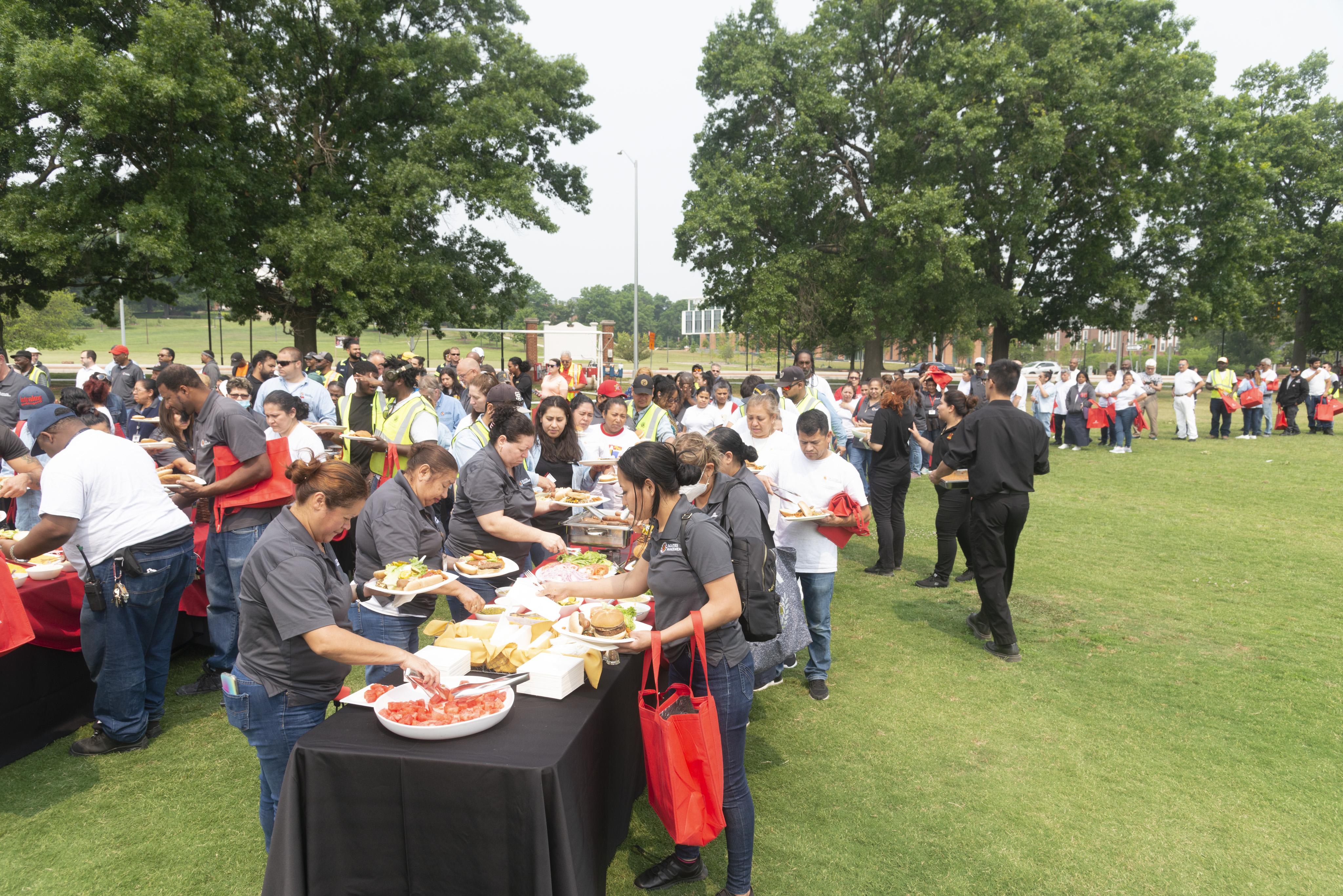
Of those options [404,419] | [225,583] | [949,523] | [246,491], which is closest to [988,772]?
[949,523]

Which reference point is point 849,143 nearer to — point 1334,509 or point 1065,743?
point 1334,509

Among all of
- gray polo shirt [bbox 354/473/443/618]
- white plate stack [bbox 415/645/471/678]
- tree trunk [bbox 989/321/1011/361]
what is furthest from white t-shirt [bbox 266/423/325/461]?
tree trunk [bbox 989/321/1011/361]

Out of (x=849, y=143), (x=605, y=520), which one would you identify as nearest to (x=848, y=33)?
(x=849, y=143)

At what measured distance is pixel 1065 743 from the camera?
15.8 feet

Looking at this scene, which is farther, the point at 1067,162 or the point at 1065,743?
the point at 1067,162

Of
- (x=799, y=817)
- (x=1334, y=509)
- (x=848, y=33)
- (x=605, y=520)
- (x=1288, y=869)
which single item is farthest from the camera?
(x=848, y=33)

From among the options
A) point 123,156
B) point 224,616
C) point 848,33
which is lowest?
point 224,616

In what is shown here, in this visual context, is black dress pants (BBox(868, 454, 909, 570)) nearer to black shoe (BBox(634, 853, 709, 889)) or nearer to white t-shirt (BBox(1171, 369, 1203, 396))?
black shoe (BBox(634, 853, 709, 889))

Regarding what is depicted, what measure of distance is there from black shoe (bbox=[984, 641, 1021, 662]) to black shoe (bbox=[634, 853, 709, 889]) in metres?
3.65

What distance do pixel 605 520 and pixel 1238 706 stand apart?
4603 millimetres

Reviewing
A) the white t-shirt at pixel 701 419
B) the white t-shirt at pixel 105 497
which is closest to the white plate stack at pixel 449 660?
the white t-shirt at pixel 105 497

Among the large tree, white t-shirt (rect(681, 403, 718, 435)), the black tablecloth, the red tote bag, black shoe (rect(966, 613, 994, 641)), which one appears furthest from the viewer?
the large tree

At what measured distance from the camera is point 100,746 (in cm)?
459

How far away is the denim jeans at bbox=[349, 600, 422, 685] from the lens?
3.99 meters
